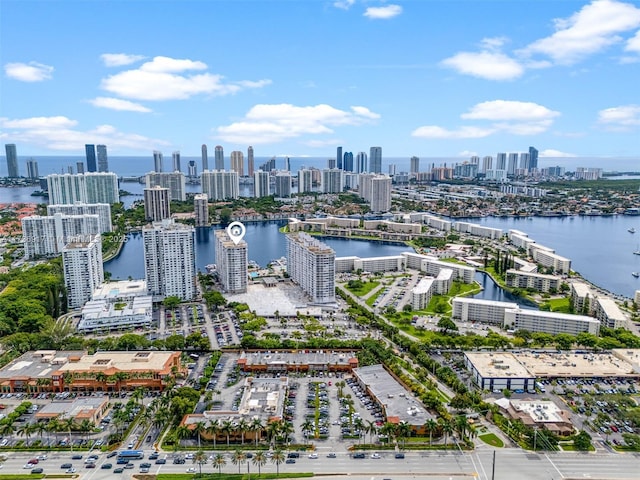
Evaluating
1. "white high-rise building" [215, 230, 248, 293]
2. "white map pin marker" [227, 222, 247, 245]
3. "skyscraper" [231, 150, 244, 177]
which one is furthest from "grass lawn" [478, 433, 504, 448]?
"skyscraper" [231, 150, 244, 177]

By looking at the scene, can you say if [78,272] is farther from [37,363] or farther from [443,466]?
[443,466]

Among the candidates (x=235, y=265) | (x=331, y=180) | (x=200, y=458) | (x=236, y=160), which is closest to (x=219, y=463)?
(x=200, y=458)

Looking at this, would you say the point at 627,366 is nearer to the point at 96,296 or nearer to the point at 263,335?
the point at 263,335

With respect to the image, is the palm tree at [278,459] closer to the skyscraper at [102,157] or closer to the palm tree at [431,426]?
the palm tree at [431,426]

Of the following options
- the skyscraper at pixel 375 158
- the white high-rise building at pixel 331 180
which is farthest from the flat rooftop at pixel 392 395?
the skyscraper at pixel 375 158

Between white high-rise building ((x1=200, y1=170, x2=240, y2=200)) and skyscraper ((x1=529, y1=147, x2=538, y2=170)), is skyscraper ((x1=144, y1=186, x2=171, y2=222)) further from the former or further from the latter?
skyscraper ((x1=529, y1=147, x2=538, y2=170))

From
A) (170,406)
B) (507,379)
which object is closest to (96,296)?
(170,406)

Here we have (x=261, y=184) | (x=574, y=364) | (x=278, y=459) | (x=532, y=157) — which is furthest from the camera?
(x=532, y=157)
